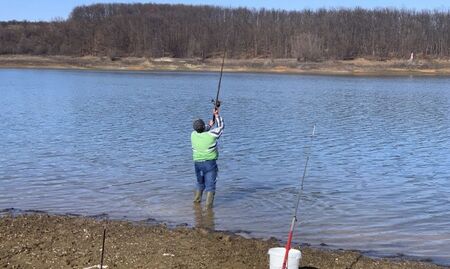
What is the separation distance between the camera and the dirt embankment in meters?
7.62

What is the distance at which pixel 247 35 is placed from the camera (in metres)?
147

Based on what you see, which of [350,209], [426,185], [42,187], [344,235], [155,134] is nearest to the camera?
[344,235]

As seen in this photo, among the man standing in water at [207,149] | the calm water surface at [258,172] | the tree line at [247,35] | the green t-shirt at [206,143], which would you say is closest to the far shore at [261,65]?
the tree line at [247,35]

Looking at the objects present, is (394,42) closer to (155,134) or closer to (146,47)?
(146,47)

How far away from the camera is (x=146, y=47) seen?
15075cm

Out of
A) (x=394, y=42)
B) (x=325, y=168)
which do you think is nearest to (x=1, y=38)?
(x=394, y=42)

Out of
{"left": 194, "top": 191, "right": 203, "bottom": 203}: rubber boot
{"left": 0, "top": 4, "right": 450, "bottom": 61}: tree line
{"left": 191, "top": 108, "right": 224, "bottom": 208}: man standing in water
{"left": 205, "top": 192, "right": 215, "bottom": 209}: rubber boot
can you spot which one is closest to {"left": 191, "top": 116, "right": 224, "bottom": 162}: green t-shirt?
{"left": 191, "top": 108, "right": 224, "bottom": 208}: man standing in water

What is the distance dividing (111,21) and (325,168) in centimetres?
16186

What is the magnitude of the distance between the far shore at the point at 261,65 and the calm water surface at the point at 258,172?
238 ft

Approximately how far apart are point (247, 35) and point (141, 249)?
141 meters

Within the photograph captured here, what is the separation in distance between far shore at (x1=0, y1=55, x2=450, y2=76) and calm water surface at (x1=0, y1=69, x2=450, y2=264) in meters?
72.7

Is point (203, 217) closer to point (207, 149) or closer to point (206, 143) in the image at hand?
point (207, 149)

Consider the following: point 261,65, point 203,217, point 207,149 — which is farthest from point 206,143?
point 261,65

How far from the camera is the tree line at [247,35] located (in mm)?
137250
